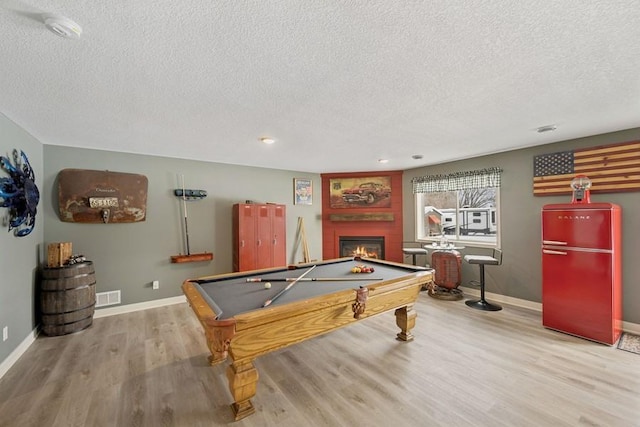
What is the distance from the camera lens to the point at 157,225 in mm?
4133

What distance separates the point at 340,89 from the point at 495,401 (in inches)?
105

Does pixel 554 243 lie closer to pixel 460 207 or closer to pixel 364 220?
pixel 460 207

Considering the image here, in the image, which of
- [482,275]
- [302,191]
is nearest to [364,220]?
[302,191]

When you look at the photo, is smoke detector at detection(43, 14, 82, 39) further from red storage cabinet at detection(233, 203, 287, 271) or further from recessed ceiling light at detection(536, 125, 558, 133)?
recessed ceiling light at detection(536, 125, 558, 133)

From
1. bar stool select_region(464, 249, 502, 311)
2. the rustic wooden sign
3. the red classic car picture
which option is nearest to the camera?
the rustic wooden sign

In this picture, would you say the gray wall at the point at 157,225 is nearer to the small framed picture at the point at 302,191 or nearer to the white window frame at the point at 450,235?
the small framed picture at the point at 302,191

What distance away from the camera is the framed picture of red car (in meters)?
5.73

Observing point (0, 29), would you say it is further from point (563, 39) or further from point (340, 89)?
point (563, 39)

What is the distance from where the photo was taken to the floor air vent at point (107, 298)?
366cm

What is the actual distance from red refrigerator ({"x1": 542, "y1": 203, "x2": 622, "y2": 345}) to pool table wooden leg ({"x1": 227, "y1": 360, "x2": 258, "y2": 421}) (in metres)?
3.50

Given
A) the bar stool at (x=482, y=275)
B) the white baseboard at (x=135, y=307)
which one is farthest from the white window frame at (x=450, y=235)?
the white baseboard at (x=135, y=307)

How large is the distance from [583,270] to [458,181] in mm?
2215

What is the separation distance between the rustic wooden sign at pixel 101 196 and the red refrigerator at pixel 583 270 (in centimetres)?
560

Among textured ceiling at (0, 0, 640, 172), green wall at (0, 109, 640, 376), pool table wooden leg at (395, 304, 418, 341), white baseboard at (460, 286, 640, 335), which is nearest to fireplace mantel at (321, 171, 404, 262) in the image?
green wall at (0, 109, 640, 376)
